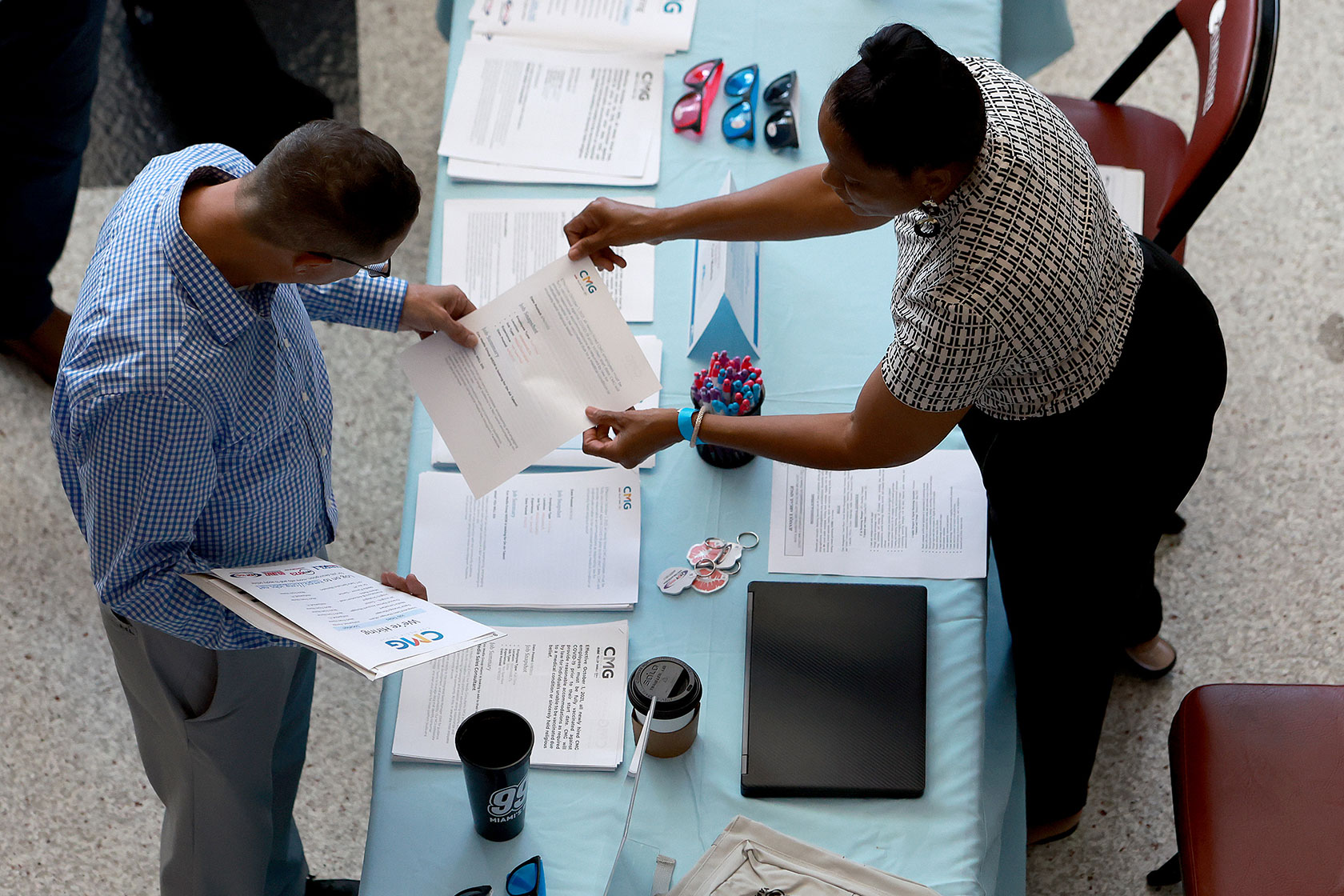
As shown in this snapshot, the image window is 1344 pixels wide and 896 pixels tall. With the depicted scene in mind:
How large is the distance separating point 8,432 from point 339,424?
0.75 meters

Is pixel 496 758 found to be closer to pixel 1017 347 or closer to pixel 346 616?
pixel 346 616

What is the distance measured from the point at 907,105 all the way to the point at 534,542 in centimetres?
75

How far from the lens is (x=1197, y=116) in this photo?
1797 millimetres

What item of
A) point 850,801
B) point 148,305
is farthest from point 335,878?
point 148,305

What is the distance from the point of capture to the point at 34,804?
6.78 ft

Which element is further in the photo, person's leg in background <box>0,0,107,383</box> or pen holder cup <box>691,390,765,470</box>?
person's leg in background <box>0,0,107,383</box>

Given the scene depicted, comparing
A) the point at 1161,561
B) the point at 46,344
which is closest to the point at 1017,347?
the point at 1161,561

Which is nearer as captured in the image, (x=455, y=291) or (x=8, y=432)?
(x=455, y=291)

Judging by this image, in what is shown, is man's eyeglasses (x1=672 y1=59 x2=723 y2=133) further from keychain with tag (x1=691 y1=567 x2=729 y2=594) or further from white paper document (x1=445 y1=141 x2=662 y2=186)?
keychain with tag (x1=691 y1=567 x2=729 y2=594)

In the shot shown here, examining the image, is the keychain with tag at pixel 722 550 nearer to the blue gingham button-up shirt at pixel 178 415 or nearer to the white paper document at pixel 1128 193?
the blue gingham button-up shirt at pixel 178 415

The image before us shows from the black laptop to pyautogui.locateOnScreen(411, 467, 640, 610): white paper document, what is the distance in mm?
198

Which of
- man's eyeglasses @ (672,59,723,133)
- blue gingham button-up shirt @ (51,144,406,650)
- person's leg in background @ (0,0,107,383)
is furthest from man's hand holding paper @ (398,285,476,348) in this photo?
person's leg in background @ (0,0,107,383)

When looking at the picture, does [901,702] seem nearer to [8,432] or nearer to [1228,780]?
[1228,780]

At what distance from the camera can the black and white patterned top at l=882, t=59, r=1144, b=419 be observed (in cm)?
114
